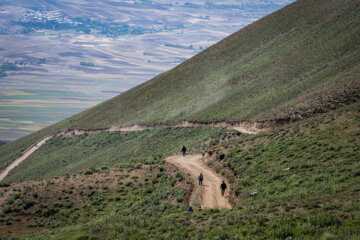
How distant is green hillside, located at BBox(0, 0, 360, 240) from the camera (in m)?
17.5

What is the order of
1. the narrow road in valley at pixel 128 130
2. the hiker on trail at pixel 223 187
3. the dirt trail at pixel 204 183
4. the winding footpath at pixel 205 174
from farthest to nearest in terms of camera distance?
the narrow road in valley at pixel 128 130 → the hiker on trail at pixel 223 187 → the winding footpath at pixel 205 174 → the dirt trail at pixel 204 183

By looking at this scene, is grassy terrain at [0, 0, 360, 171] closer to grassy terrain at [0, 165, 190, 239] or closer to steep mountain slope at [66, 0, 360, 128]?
steep mountain slope at [66, 0, 360, 128]

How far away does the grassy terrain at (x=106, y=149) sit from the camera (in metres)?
43.7

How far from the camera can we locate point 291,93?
46.2 meters

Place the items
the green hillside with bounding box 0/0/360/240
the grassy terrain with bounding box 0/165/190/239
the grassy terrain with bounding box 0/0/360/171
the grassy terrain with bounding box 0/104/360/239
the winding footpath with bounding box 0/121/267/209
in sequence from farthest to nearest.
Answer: the grassy terrain with bounding box 0/0/360/171
the winding footpath with bounding box 0/121/267/209
the grassy terrain with bounding box 0/165/190/239
the green hillside with bounding box 0/0/360/240
the grassy terrain with bounding box 0/104/360/239

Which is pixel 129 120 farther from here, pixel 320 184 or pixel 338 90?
pixel 320 184

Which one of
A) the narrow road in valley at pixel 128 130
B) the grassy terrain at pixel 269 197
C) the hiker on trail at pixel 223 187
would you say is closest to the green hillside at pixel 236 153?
the grassy terrain at pixel 269 197

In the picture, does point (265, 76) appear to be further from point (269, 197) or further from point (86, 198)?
point (269, 197)

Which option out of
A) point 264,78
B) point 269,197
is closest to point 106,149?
point 264,78

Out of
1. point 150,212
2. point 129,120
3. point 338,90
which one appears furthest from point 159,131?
point 150,212

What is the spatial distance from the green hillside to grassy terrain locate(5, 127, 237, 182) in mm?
293

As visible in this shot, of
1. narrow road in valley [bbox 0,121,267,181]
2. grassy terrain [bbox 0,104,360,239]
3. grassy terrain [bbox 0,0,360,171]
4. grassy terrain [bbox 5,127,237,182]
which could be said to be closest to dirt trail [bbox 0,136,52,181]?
narrow road in valley [bbox 0,121,267,181]

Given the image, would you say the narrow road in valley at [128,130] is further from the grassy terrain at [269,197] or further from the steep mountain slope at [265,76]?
the grassy terrain at [269,197]

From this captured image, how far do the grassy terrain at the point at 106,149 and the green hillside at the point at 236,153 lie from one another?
293mm
